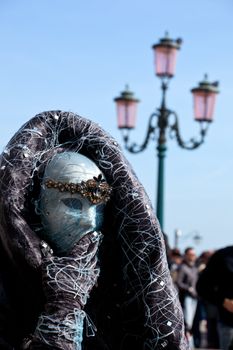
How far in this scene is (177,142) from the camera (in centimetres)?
1527

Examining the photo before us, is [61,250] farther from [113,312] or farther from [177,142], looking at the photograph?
[177,142]

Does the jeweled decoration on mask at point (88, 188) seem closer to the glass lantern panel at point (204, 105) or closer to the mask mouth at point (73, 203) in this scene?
the mask mouth at point (73, 203)

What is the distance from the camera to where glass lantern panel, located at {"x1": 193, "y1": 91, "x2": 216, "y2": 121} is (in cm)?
1495

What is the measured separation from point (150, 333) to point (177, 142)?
464 inches

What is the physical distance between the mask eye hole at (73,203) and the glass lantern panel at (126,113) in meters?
11.8

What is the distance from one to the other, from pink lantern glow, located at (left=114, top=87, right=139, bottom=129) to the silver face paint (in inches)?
465

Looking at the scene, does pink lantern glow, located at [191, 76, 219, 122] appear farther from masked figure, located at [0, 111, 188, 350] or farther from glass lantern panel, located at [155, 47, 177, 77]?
masked figure, located at [0, 111, 188, 350]

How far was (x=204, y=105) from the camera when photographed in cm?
1500

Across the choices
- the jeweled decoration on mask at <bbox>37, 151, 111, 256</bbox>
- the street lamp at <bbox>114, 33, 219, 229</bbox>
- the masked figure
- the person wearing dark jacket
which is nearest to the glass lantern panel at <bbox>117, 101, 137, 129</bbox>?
the street lamp at <bbox>114, 33, 219, 229</bbox>

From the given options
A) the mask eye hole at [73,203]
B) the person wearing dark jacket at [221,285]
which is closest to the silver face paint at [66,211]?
the mask eye hole at [73,203]

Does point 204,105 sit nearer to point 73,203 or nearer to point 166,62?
point 166,62

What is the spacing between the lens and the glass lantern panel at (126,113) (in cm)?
1534

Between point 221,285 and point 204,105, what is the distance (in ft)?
23.4

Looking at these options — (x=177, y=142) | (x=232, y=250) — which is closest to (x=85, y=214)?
(x=232, y=250)
